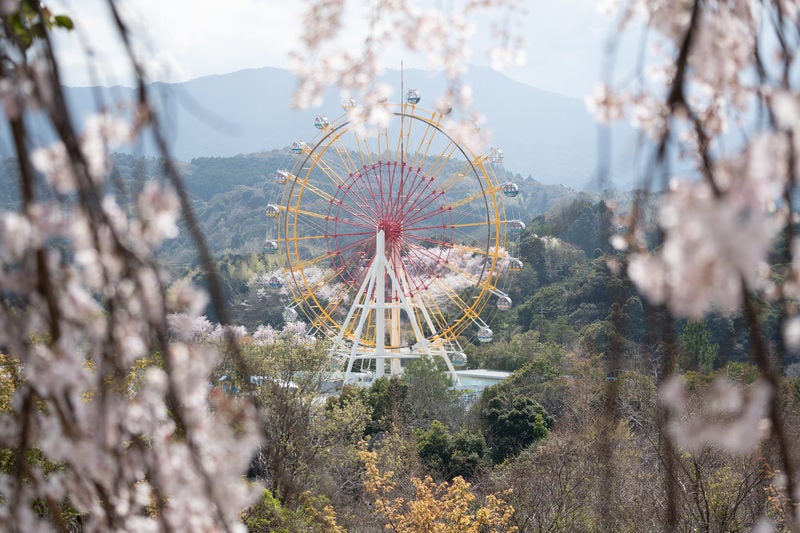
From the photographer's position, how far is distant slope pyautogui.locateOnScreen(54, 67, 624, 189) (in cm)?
10162

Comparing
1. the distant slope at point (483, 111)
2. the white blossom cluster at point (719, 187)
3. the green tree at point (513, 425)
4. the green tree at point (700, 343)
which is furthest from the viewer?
the distant slope at point (483, 111)

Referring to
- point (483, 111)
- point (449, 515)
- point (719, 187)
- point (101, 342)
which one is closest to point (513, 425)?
point (449, 515)

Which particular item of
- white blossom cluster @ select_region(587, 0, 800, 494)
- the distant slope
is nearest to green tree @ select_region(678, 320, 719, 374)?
white blossom cluster @ select_region(587, 0, 800, 494)

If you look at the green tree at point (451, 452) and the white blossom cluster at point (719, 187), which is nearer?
the white blossom cluster at point (719, 187)

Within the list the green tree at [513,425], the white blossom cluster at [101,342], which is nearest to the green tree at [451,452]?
the green tree at [513,425]

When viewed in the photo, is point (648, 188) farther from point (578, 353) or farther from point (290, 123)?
point (290, 123)

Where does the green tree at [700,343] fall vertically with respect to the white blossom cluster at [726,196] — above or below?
below

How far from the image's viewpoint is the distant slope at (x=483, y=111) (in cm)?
10162

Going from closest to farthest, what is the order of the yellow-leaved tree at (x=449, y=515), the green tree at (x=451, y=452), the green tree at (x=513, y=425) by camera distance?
the yellow-leaved tree at (x=449, y=515) → the green tree at (x=451, y=452) → the green tree at (x=513, y=425)

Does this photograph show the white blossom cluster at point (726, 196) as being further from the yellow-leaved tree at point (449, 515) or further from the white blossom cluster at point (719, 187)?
the yellow-leaved tree at point (449, 515)

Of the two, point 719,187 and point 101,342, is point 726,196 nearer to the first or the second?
point 719,187

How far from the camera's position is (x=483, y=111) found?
97625 mm

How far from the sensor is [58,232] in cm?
98

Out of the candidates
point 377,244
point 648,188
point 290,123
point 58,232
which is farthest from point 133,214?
point 290,123
